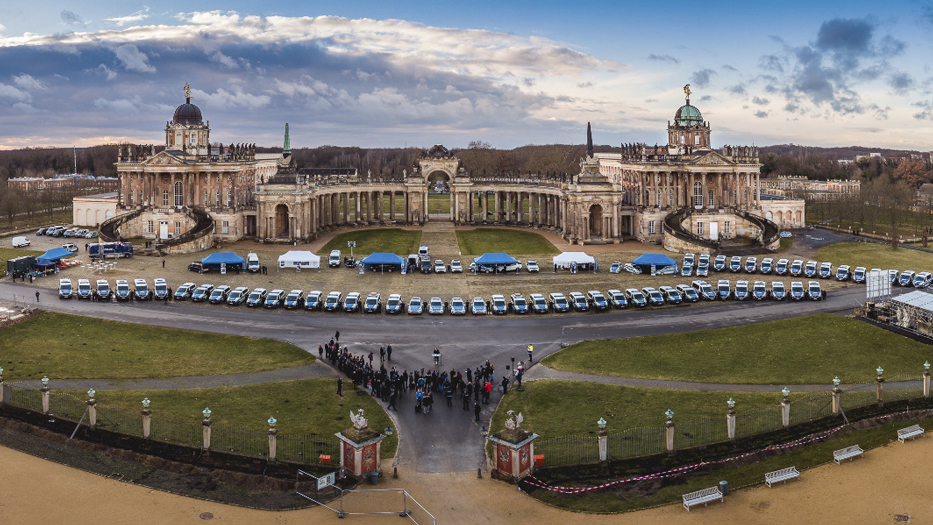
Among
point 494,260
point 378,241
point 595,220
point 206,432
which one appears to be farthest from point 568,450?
point 595,220

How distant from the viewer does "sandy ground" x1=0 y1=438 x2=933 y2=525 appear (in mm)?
32031

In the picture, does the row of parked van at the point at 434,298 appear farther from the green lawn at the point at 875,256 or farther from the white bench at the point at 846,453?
the white bench at the point at 846,453

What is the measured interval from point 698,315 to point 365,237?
58852 millimetres

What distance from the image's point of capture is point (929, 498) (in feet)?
109

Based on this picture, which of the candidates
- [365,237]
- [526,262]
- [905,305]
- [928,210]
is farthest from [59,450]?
[928,210]

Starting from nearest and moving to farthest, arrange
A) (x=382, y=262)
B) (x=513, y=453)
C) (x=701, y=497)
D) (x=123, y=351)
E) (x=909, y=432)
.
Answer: (x=701, y=497) < (x=513, y=453) < (x=909, y=432) < (x=123, y=351) < (x=382, y=262)

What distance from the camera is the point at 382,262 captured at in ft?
288

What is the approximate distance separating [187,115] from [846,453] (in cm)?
11076

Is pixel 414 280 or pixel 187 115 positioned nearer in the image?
pixel 414 280

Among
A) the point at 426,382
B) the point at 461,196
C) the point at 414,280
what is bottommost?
the point at 426,382

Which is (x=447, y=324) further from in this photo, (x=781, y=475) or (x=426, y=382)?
(x=781, y=475)

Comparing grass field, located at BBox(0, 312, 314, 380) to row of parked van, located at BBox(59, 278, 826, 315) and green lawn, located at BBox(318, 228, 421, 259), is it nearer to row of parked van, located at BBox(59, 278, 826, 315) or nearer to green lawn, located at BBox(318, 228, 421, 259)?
row of parked van, located at BBox(59, 278, 826, 315)

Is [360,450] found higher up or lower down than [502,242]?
lower down

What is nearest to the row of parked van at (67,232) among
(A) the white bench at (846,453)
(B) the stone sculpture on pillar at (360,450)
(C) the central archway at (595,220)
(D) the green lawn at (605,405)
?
(C) the central archway at (595,220)
